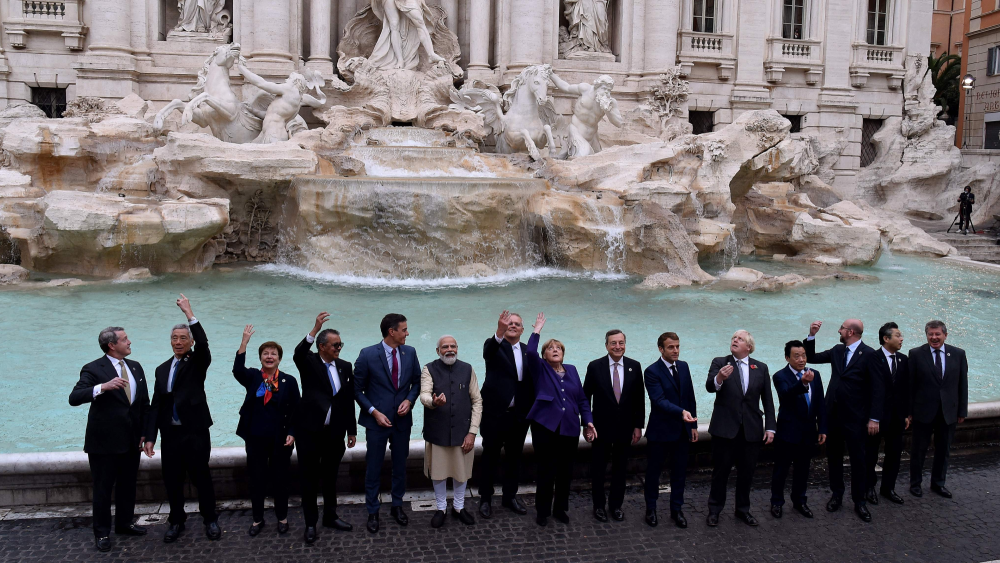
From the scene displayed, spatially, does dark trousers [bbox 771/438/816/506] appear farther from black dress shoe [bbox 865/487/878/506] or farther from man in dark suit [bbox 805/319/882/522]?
black dress shoe [bbox 865/487/878/506]

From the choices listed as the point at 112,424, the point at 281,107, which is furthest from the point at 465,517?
the point at 281,107

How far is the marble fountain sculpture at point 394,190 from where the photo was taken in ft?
36.1

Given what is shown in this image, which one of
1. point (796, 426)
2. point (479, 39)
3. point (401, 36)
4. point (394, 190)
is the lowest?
point (796, 426)

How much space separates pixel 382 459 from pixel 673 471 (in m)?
1.55

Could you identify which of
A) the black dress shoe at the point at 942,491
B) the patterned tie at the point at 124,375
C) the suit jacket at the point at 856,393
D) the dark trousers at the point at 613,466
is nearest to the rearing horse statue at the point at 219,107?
the patterned tie at the point at 124,375

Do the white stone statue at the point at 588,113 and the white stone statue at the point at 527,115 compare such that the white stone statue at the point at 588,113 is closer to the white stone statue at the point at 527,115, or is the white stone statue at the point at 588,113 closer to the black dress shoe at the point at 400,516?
the white stone statue at the point at 527,115

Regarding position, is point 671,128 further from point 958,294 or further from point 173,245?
point 173,245

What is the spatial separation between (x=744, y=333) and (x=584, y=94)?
1066 centimetres

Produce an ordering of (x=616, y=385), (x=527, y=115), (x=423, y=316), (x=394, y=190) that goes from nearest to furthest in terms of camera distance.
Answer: (x=616, y=385)
(x=423, y=316)
(x=394, y=190)
(x=527, y=115)

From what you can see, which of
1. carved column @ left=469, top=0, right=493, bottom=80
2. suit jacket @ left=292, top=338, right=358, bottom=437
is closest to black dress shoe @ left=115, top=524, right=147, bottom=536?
suit jacket @ left=292, top=338, right=358, bottom=437

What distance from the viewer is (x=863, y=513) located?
441 cm

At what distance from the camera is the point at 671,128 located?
16203mm

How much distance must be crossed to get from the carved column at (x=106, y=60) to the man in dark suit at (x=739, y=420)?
15019 millimetres

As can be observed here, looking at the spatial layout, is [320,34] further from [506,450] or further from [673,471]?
[673,471]
